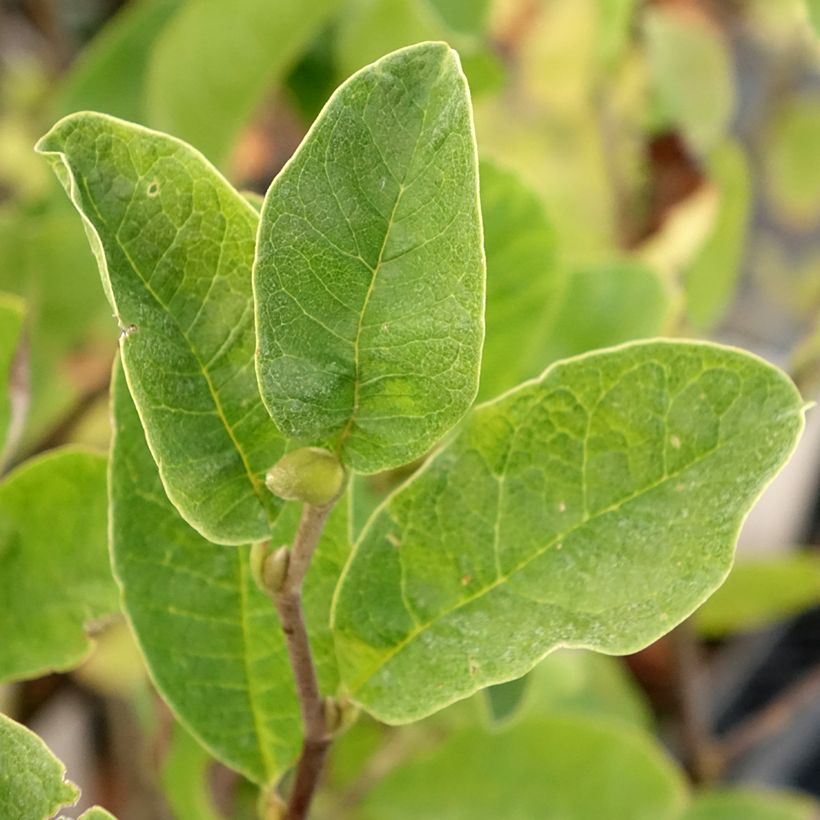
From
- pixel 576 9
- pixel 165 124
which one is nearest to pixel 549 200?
pixel 576 9

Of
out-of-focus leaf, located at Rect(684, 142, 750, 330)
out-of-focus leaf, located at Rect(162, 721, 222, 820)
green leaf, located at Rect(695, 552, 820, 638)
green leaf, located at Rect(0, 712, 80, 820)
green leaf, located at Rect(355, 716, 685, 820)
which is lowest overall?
green leaf, located at Rect(695, 552, 820, 638)

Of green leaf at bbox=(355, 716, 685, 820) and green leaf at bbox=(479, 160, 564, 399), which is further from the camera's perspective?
green leaf at bbox=(355, 716, 685, 820)

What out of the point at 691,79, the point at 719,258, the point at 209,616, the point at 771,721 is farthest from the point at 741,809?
the point at 209,616

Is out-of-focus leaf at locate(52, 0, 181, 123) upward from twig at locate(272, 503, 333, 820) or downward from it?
upward

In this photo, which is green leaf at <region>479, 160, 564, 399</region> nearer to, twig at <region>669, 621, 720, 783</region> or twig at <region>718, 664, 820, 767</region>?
twig at <region>669, 621, 720, 783</region>

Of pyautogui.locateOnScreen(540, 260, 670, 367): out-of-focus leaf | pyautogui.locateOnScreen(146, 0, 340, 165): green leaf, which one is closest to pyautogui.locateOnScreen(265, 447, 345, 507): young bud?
pyautogui.locateOnScreen(540, 260, 670, 367): out-of-focus leaf

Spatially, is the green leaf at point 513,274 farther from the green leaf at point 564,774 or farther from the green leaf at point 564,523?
the green leaf at point 564,774

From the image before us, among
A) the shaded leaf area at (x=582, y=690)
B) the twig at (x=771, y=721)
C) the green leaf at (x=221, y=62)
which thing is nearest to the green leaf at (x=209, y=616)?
the shaded leaf area at (x=582, y=690)
